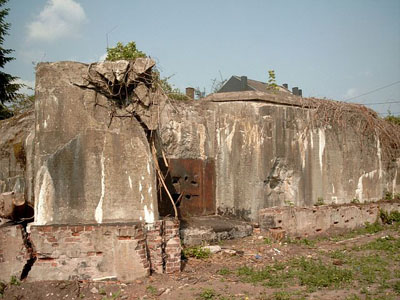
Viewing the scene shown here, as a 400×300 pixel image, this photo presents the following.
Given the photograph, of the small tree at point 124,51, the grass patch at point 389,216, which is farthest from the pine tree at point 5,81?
the grass patch at point 389,216

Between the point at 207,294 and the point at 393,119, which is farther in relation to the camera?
the point at 393,119

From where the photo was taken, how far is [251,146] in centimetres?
755

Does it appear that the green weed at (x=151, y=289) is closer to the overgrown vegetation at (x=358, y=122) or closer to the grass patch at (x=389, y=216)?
the overgrown vegetation at (x=358, y=122)

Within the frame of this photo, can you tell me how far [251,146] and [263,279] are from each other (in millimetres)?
2997

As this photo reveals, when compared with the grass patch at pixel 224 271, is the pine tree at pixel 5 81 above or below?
above

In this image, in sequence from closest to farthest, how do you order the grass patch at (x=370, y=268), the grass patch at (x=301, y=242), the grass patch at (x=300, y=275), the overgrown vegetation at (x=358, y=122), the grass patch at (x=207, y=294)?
the grass patch at (x=207, y=294) → the grass patch at (x=300, y=275) → the grass patch at (x=370, y=268) → the grass patch at (x=301, y=242) → the overgrown vegetation at (x=358, y=122)

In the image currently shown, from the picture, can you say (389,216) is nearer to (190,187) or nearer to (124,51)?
(190,187)

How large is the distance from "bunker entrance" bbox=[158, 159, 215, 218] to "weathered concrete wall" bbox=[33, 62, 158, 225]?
5.53 ft

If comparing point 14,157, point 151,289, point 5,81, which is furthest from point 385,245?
point 5,81

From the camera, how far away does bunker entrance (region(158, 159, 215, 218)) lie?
7.08m

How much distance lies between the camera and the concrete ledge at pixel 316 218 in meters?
7.44

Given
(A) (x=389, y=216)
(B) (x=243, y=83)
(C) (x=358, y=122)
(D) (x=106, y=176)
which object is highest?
(B) (x=243, y=83)

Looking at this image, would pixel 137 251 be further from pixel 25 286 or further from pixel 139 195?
pixel 25 286

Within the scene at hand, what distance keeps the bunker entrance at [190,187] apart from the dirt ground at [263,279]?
3.26ft
